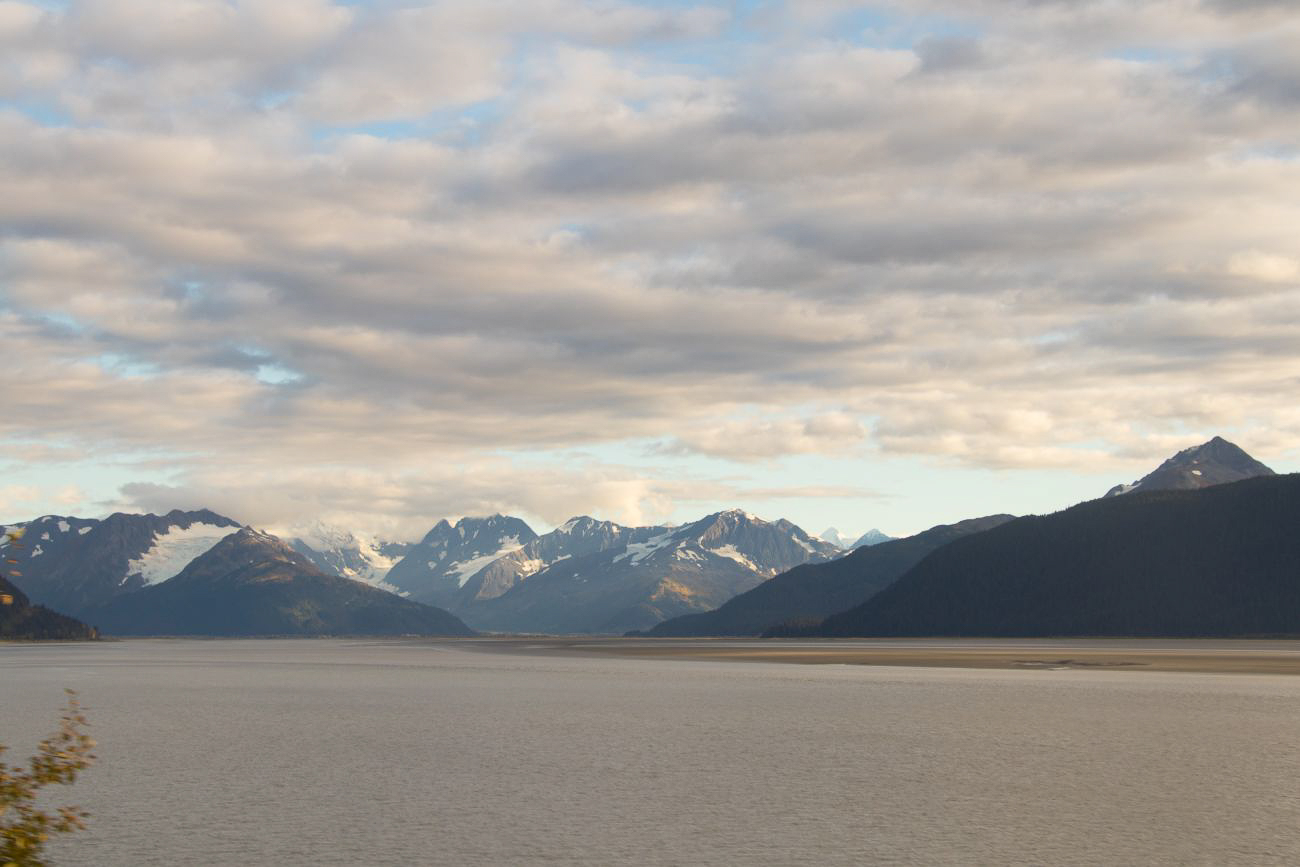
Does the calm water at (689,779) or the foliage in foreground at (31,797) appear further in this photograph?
the calm water at (689,779)

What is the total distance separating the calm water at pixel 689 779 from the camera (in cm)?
3331

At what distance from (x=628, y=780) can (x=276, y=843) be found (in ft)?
49.3

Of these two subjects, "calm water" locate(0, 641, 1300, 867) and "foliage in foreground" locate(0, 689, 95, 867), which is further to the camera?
"calm water" locate(0, 641, 1300, 867)

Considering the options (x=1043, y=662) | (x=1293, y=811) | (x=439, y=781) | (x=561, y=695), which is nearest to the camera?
(x=1293, y=811)

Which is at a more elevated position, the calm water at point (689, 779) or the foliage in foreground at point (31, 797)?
the foliage in foreground at point (31, 797)

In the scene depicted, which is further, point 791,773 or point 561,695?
point 561,695

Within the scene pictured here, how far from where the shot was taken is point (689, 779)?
151ft

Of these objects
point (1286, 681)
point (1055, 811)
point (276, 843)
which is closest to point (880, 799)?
point (1055, 811)

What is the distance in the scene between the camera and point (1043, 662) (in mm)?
161375

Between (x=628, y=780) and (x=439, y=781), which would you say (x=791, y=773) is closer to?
(x=628, y=780)

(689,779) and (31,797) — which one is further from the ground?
(31,797)

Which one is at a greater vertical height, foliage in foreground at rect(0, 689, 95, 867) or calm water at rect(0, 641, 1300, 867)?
foliage in foreground at rect(0, 689, 95, 867)

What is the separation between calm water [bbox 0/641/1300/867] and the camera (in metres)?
33.3

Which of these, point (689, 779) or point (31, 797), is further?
point (689, 779)
